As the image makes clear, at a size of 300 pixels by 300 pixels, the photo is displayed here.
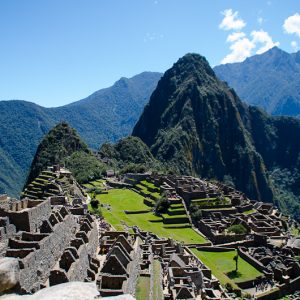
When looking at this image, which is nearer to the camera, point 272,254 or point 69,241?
point 69,241

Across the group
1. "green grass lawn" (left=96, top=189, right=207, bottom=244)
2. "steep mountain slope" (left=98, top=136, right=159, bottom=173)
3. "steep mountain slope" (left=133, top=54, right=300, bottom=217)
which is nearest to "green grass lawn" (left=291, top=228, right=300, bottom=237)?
"green grass lawn" (left=96, top=189, right=207, bottom=244)

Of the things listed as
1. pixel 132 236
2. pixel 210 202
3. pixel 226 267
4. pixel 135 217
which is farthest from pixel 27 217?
pixel 210 202

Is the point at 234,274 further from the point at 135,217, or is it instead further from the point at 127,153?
the point at 127,153

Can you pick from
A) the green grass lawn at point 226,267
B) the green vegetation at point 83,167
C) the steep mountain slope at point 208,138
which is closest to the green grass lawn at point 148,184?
the green vegetation at point 83,167

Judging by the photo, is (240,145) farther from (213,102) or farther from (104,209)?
(104,209)

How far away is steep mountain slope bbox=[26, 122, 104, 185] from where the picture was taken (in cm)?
9093

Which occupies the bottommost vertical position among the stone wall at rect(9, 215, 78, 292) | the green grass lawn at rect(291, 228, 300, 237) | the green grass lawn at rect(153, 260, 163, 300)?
the green grass lawn at rect(291, 228, 300, 237)

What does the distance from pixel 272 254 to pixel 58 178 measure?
1214 inches

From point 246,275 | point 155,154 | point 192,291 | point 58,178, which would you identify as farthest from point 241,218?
point 155,154

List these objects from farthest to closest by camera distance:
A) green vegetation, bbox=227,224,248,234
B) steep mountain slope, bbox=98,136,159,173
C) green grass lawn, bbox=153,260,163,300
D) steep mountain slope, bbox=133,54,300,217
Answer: steep mountain slope, bbox=133,54,300,217 → steep mountain slope, bbox=98,136,159,173 → green vegetation, bbox=227,224,248,234 → green grass lawn, bbox=153,260,163,300

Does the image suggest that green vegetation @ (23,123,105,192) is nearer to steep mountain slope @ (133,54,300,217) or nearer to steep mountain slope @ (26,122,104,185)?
steep mountain slope @ (26,122,104,185)

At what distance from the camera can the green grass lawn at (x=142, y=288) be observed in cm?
2325

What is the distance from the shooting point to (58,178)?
206 feet

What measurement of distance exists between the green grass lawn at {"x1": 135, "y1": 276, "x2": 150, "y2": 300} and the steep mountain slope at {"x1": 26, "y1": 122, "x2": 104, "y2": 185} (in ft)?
189
